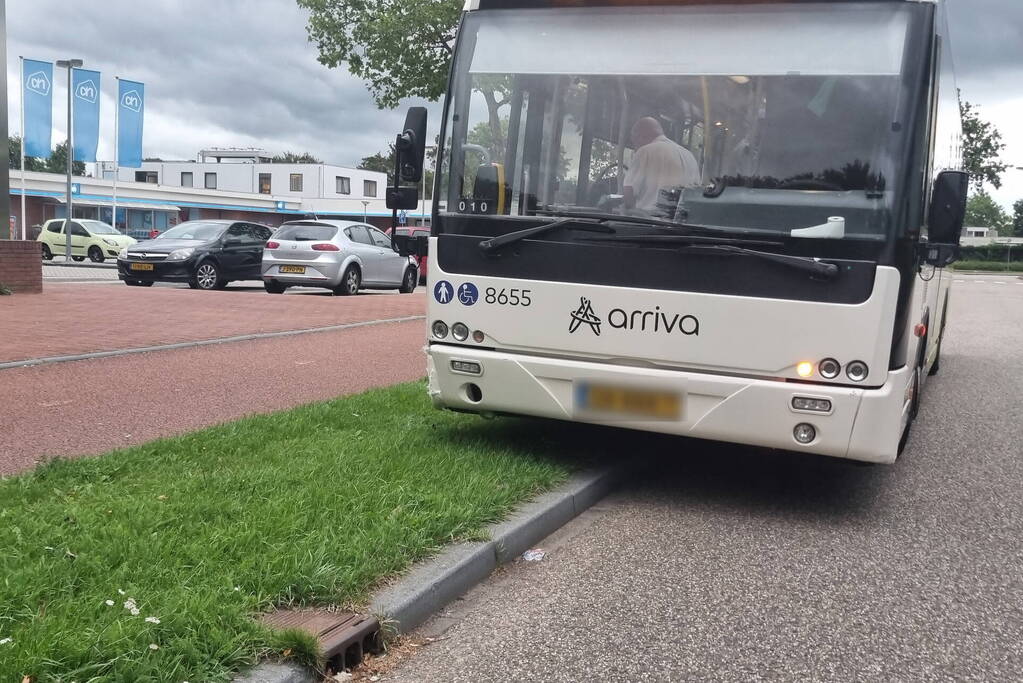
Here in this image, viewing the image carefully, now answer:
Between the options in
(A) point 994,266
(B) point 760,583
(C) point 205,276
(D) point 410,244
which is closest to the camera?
(B) point 760,583

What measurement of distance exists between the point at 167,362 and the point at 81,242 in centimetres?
3009

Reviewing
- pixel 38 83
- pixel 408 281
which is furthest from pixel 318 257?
pixel 38 83

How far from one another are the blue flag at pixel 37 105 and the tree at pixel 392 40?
10240mm

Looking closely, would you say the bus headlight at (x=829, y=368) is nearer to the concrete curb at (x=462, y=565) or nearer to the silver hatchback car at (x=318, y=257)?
the concrete curb at (x=462, y=565)

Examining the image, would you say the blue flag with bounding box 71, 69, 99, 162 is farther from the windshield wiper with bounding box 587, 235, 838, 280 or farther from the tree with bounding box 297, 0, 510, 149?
the windshield wiper with bounding box 587, 235, 838, 280

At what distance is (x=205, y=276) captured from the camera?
20.4m

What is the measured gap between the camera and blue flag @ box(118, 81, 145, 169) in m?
37.7

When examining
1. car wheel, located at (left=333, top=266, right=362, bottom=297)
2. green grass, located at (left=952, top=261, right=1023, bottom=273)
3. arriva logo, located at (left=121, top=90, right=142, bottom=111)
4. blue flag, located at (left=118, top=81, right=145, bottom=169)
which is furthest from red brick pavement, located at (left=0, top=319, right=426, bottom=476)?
green grass, located at (left=952, top=261, right=1023, bottom=273)

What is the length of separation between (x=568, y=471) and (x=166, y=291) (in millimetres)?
14344

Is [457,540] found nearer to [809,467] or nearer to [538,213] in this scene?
[538,213]

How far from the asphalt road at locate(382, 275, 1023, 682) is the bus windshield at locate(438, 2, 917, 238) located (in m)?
1.61

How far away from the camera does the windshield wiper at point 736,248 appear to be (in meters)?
4.83

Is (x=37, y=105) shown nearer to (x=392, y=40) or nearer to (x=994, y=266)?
(x=392, y=40)

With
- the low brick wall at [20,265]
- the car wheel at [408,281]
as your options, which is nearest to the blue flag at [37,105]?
the car wheel at [408,281]
